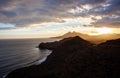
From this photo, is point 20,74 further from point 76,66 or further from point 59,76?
point 76,66

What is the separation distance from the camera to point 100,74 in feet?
158

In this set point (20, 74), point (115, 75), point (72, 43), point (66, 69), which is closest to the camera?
point (115, 75)

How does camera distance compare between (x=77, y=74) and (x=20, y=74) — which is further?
(x=20, y=74)

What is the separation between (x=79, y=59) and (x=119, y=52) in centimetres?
1792

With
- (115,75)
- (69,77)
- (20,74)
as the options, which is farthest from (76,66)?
(20,74)

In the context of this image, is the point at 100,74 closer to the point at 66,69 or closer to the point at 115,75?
the point at 115,75

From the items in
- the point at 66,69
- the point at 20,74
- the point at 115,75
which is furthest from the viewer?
the point at 20,74

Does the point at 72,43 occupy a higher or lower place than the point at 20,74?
higher

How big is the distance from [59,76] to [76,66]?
29.4ft

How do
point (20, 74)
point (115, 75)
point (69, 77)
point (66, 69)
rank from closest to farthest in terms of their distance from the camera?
point (115, 75)
point (69, 77)
point (66, 69)
point (20, 74)

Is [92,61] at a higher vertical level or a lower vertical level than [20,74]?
higher

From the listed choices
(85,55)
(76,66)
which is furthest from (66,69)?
(85,55)

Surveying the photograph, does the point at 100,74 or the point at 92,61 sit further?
the point at 92,61

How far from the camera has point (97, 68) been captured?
52500mm
